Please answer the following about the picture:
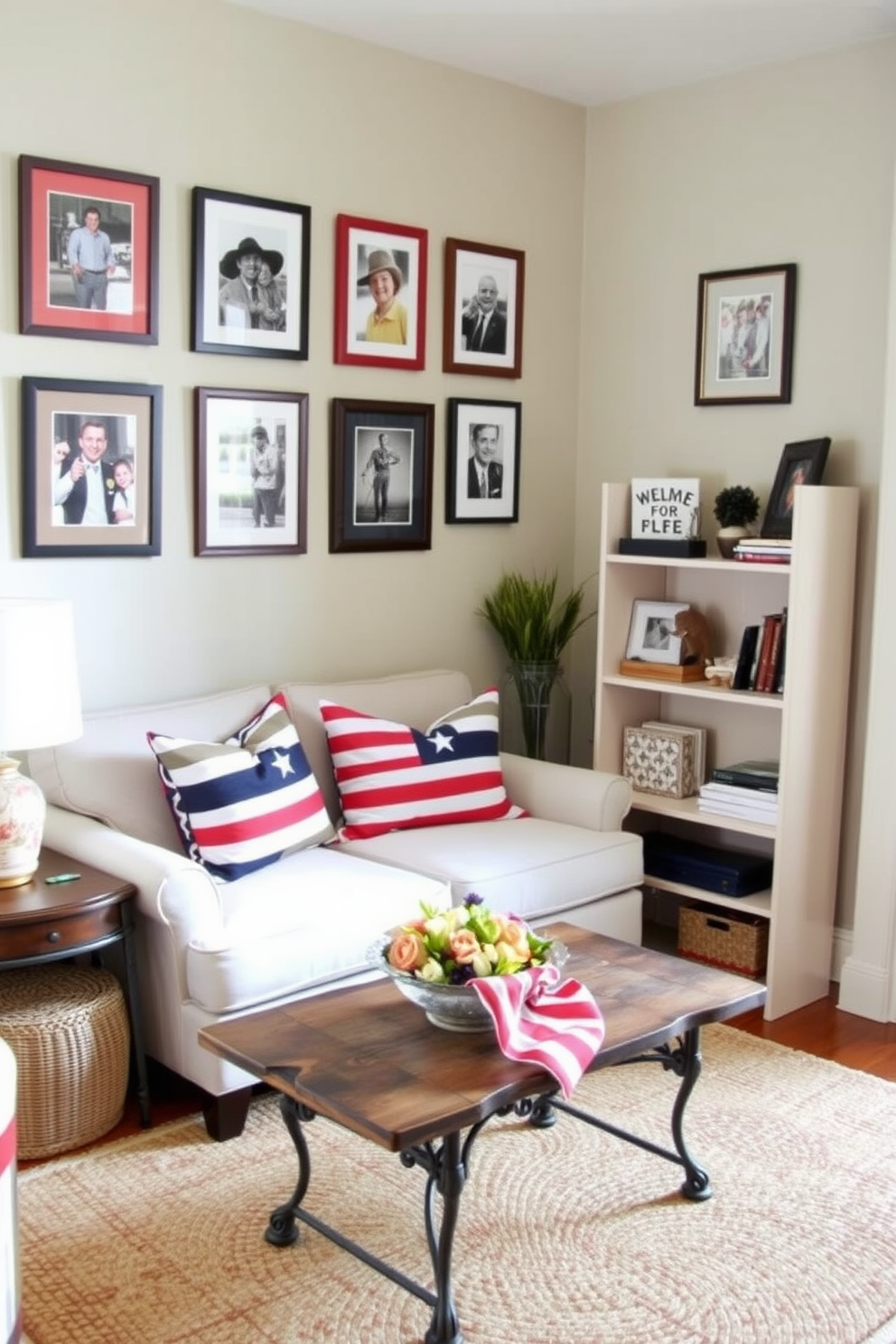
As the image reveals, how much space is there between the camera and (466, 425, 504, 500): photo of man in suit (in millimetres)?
4562

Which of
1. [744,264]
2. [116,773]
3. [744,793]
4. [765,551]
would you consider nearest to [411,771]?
[116,773]

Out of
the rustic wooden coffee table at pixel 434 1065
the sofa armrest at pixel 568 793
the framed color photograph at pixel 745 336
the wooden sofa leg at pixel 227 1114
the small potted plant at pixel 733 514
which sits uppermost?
the framed color photograph at pixel 745 336

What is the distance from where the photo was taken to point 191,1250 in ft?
8.55

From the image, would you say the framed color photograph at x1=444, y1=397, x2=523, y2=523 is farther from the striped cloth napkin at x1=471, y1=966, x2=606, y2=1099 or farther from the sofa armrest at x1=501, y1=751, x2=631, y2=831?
the striped cloth napkin at x1=471, y1=966, x2=606, y2=1099

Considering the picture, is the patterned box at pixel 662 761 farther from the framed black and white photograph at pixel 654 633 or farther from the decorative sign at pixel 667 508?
the decorative sign at pixel 667 508

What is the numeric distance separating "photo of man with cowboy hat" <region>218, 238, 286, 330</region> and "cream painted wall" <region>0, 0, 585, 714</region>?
0.11 m

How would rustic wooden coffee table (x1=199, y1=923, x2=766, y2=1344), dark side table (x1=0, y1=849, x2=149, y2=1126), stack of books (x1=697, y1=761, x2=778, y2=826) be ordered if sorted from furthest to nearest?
stack of books (x1=697, y1=761, x2=778, y2=826) < dark side table (x1=0, y1=849, x2=149, y2=1126) < rustic wooden coffee table (x1=199, y1=923, x2=766, y2=1344)

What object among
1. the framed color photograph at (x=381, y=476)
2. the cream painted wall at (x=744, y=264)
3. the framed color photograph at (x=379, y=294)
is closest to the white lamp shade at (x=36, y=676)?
the framed color photograph at (x=381, y=476)

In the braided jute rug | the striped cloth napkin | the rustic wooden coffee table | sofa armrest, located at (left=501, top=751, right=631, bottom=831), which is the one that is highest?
sofa armrest, located at (left=501, top=751, right=631, bottom=831)

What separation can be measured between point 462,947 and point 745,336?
2564mm

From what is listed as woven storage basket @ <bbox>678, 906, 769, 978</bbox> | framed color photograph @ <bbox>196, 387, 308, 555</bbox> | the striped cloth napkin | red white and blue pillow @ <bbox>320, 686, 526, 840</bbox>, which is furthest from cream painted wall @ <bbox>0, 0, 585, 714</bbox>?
the striped cloth napkin

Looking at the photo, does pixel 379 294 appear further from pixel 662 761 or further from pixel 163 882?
pixel 163 882

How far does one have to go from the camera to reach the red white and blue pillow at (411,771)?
3.86 metres

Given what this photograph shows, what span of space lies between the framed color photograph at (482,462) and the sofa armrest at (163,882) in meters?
1.77
